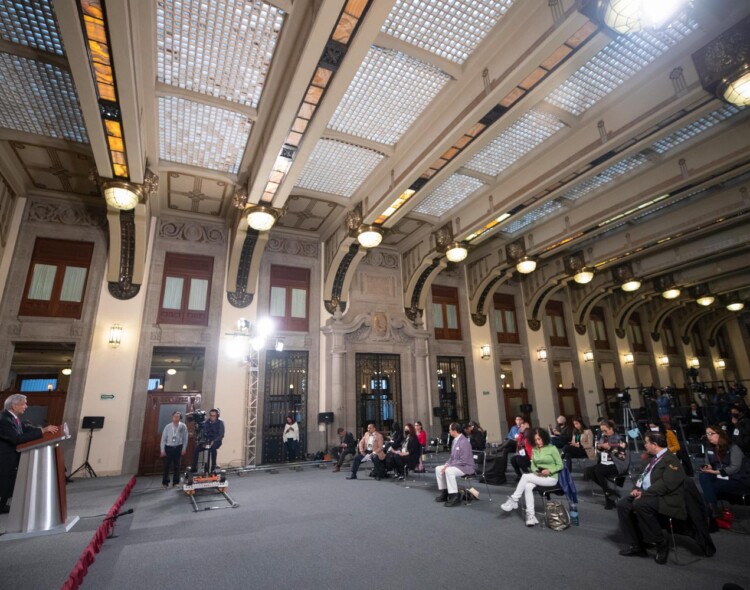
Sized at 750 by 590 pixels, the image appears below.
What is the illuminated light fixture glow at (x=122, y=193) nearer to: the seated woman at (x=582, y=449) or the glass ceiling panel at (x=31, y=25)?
the glass ceiling panel at (x=31, y=25)

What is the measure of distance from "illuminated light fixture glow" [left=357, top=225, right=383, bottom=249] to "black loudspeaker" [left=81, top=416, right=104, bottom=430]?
747 centimetres

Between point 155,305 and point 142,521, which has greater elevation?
point 155,305

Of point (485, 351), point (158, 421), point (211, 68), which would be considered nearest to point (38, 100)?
point (211, 68)

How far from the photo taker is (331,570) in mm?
3508

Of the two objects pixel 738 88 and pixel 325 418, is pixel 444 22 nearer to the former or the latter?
pixel 738 88

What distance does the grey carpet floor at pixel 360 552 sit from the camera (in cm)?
328

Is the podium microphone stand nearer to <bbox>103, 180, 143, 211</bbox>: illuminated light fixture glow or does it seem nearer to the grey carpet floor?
the grey carpet floor

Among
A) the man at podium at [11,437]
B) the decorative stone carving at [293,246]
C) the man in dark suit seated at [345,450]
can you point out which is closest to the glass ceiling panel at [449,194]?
the decorative stone carving at [293,246]

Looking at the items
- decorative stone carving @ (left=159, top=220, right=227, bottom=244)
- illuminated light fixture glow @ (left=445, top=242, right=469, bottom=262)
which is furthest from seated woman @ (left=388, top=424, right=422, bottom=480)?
decorative stone carving @ (left=159, top=220, right=227, bottom=244)

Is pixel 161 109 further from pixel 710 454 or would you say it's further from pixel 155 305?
pixel 710 454

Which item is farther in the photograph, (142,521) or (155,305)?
(155,305)

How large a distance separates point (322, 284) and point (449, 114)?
6853 millimetres

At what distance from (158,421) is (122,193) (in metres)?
5.66

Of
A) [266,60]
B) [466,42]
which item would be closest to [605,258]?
[466,42]
